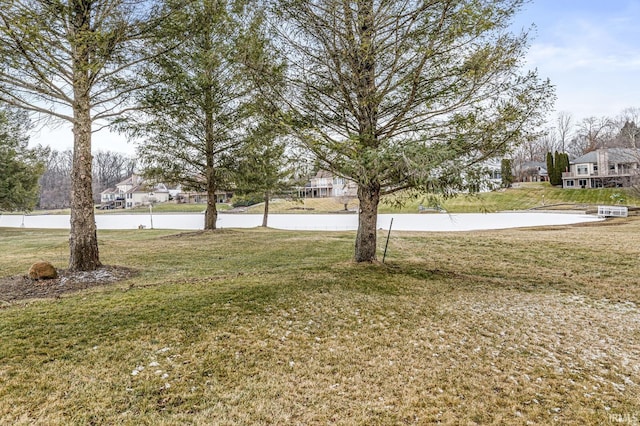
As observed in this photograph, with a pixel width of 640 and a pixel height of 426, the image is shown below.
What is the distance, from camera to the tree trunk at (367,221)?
6.80 meters

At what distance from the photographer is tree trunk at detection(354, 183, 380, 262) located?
680 cm

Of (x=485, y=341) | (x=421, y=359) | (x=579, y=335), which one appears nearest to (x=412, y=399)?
(x=421, y=359)

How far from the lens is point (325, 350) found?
11.4ft

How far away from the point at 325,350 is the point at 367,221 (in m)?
3.85

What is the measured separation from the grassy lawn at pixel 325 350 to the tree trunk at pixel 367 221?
1.64 feet

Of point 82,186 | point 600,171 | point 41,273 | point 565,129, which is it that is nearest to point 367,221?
point 82,186

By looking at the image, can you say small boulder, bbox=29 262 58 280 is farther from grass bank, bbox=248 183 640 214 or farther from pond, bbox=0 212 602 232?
grass bank, bbox=248 183 640 214

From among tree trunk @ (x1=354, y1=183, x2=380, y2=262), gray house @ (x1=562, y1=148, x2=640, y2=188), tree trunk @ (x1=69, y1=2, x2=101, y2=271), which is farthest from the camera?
gray house @ (x1=562, y1=148, x2=640, y2=188)

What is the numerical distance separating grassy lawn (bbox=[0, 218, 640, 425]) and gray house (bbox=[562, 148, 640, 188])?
140 feet

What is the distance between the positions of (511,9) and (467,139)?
212 cm

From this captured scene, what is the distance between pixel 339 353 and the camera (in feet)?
11.2

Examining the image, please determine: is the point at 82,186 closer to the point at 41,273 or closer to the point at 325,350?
the point at 41,273

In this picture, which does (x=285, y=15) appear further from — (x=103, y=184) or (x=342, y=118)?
(x=103, y=184)

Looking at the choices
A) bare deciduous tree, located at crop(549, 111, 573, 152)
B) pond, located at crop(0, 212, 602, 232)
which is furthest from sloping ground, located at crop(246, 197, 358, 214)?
bare deciduous tree, located at crop(549, 111, 573, 152)
